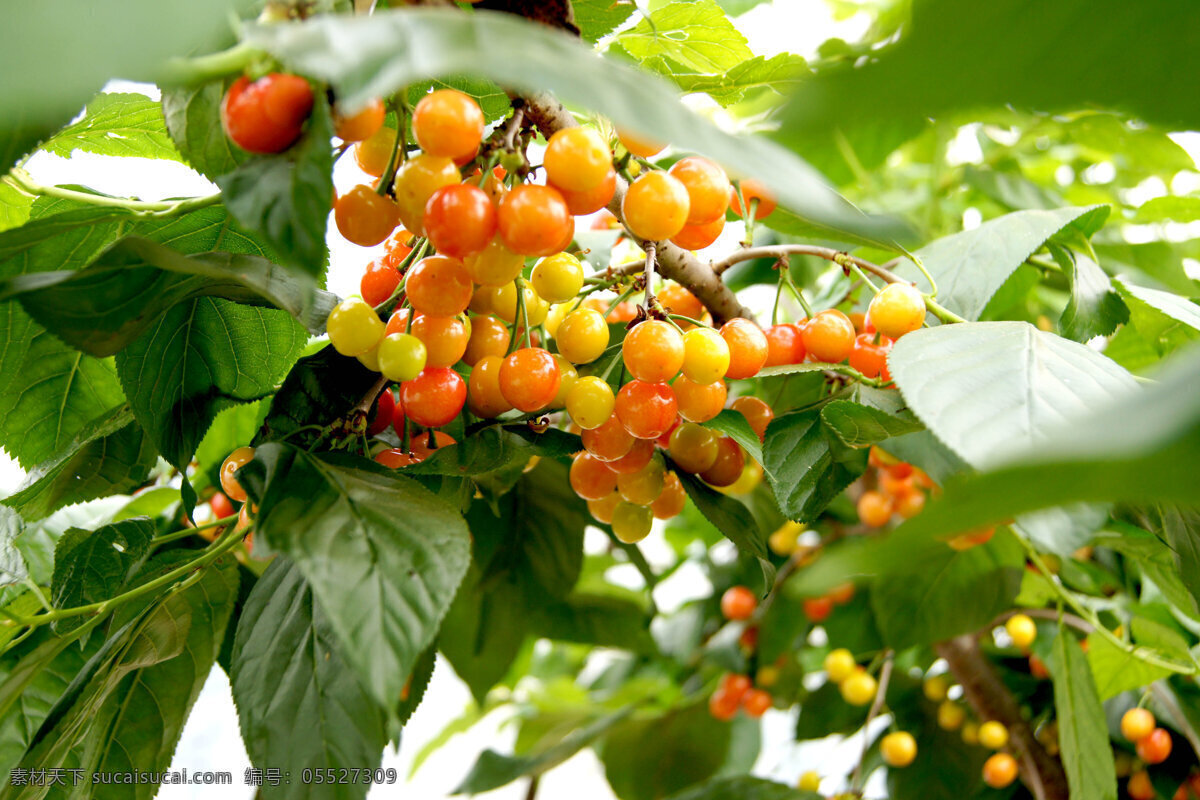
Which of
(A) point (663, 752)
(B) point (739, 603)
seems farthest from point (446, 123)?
A: (A) point (663, 752)

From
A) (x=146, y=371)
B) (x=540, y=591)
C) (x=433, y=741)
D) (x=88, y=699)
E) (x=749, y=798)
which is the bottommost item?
(x=433, y=741)

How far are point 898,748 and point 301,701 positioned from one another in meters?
0.63

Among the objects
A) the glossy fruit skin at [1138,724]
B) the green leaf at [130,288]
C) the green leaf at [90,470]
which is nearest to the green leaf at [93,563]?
the green leaf at [90,470]

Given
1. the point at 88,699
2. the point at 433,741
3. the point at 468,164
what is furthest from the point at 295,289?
the point at 433,741

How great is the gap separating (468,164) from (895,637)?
0.54 metres

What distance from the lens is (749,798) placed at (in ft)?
2.18

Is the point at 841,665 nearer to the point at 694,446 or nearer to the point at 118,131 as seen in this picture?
the point at 694,446

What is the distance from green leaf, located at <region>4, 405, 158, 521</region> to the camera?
0.40 m

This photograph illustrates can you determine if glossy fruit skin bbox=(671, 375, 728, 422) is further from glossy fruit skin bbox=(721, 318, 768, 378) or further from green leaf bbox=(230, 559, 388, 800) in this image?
green leaf bbox=(230, 559, 388, 800)

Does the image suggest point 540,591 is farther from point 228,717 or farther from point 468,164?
point 228,717

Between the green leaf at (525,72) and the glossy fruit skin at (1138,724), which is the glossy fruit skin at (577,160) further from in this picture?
the glossy fruit skin at (1138,724)

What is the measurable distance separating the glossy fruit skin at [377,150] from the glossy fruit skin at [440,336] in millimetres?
62

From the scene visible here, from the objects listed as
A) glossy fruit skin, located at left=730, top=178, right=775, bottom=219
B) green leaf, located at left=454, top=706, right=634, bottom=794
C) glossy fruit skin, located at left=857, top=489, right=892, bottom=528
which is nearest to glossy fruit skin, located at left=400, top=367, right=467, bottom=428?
glossy fruit skin, located at left=730, top=178, right=775, bottom=219

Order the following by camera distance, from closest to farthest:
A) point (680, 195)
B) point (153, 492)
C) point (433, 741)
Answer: point (680, 195) → point (153, 492) → point (433, 741)
